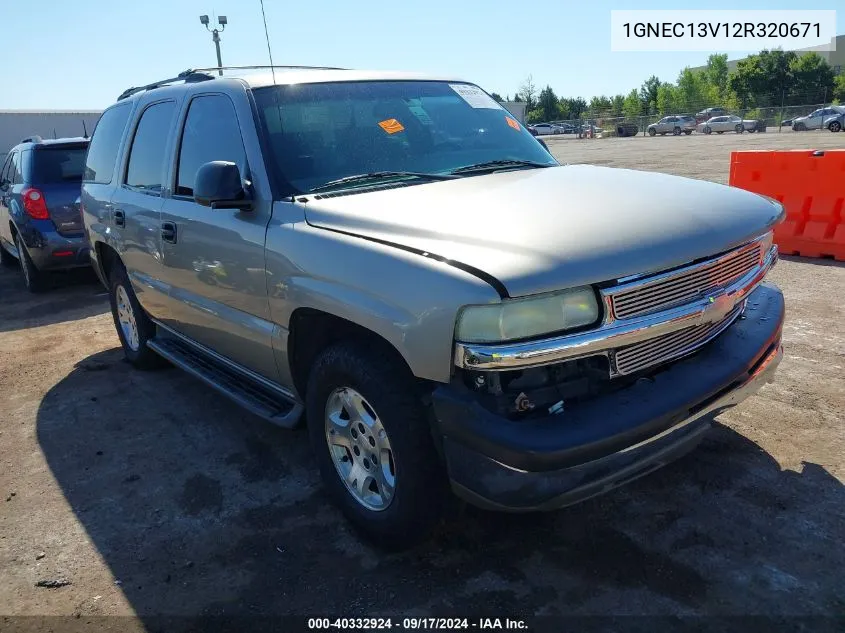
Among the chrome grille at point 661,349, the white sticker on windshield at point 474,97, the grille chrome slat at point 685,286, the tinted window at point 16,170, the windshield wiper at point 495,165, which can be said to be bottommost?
the chrome grille at point 661,349

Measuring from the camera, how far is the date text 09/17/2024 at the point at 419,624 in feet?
8.12

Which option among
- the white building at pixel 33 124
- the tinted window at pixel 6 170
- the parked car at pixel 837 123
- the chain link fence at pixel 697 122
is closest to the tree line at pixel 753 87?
the chain link fence at pixel 697 122

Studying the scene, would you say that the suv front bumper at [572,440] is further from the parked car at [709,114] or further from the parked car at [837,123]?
the parked car at [709,114]

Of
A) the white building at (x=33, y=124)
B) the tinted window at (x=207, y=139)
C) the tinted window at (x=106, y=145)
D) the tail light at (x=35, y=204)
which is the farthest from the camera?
the white building at (x=33, y=124)

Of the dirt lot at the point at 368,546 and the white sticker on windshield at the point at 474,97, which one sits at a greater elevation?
the white sticker on windshield at the point at 474,97

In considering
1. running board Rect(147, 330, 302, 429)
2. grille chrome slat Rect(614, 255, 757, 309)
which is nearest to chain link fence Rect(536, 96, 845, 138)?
grille chrome slat Rect(614, 255, 757, 309)

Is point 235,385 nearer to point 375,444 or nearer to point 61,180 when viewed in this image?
point 375,444

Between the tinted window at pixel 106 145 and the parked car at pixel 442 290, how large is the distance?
48.7 inches

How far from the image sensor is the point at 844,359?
14.8ft

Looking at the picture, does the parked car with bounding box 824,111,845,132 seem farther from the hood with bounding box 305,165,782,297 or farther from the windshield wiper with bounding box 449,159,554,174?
the hood with bounding box 305,165,782,297

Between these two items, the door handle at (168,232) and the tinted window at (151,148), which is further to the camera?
the tinted window at (151,148)

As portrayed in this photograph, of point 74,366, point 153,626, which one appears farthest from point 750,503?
point 74,366

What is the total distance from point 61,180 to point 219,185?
615cm

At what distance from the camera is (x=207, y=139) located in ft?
12.3
